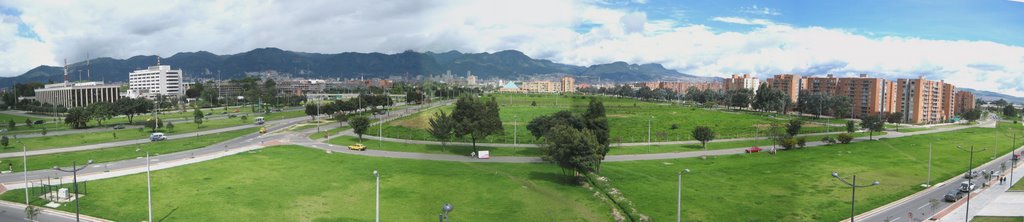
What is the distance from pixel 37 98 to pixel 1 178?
353 ft

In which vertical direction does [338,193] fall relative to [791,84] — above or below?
below

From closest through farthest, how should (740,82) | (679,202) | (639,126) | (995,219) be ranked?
1. (679,202)
2. (995,219)
3. (639,126)
4. (740,82)

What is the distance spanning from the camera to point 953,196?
2630cm

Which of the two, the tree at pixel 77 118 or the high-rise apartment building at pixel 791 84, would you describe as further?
the high-rise apartment building at pixel 791 84

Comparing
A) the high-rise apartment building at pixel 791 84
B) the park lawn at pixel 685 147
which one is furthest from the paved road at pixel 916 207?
the high-rise apartment building at pixel 791 84

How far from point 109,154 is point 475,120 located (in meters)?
25.2

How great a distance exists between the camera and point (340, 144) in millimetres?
44000

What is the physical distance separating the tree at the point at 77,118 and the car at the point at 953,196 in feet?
243

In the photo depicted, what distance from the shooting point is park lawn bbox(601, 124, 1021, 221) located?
899 inches

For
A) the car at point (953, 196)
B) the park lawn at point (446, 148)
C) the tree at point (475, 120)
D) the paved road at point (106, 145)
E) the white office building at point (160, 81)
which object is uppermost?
the white office building at point (160, 81)

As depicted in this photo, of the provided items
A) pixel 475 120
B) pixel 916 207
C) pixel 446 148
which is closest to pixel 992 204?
pixel 916 207

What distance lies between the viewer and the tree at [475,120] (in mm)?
39719

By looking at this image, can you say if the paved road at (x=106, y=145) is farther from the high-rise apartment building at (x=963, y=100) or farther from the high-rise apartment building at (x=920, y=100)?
the high-rise apartment building at (x=963, y=100)

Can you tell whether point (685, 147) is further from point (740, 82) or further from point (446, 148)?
Answer: point (740, 82)
